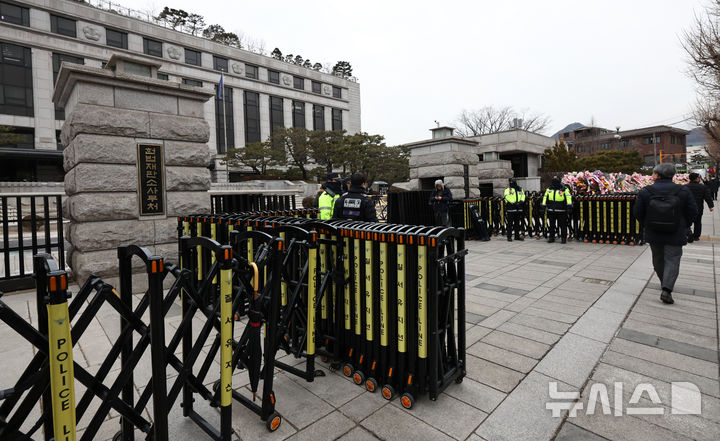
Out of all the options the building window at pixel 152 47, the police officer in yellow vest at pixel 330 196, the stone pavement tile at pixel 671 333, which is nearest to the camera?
the stone pavement tile at pixel 671 333

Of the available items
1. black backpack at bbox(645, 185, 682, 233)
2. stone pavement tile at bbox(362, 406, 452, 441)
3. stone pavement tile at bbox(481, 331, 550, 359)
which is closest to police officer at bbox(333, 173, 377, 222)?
stone pavement tile at bbox(481, 331, 550, 359)

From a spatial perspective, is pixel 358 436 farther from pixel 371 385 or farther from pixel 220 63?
pixel 220 63

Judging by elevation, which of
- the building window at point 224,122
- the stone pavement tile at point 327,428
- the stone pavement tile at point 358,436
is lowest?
the stone pavement tile at point 358,436

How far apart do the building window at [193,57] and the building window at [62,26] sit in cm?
1243

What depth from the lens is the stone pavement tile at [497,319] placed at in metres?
5.07

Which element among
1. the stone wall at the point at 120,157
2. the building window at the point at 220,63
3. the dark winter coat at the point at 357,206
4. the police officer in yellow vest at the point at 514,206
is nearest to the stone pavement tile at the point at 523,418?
the dark winter coat at the point at 357,206

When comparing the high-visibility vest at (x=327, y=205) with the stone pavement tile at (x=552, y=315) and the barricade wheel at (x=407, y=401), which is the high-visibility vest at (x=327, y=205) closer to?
the stone pavement tile at (x=552, y=315)

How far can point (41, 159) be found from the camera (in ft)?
120

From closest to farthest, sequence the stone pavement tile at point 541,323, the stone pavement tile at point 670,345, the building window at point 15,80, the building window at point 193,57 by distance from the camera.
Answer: the stone pavement tile at point 670,345, the stone pavement tile at point 541,323, the building window at point 15,80, the building window at point 193,57

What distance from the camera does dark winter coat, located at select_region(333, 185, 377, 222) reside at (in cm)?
563

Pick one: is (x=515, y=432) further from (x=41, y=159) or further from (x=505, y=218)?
(x=41, y=159)

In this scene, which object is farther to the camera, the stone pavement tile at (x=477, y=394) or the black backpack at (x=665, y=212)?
A: the black backpack at (x=665, y=212)

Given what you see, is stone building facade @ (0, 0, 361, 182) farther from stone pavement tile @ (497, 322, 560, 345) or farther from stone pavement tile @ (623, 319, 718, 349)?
stone pavement tile @ (623, 319, 718, 349)

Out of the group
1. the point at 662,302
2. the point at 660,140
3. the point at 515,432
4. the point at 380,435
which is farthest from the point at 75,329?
the point at 660,140
